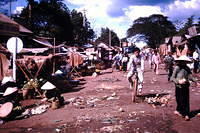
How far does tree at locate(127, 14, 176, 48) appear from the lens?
6450cm

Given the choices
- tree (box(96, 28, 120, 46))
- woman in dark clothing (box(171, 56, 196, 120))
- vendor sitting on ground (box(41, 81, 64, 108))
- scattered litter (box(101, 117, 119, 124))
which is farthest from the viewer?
tree (box(96, 28, 120, 46))

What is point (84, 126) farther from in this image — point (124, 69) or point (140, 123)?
point (124, 69)

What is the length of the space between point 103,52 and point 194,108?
2658 centimetres

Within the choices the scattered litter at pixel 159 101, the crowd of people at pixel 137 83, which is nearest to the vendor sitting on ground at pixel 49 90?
the crowd of people at pixel 137 83

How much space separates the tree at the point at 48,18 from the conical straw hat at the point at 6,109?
2421cm

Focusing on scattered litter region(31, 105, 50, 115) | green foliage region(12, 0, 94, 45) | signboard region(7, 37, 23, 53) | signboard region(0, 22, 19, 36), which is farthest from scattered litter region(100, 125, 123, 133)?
green foliage region(12, 0, 94, 45)

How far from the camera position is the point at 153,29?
67500mm

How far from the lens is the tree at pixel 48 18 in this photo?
103ft

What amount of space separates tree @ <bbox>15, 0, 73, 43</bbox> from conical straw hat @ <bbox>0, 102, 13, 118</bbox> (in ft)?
79.4

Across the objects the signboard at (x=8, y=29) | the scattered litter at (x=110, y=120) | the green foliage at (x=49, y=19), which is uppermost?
the green foliage at (x=49, y=19)

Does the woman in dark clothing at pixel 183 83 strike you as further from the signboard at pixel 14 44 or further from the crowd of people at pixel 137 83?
the signboard at pixel 14 44

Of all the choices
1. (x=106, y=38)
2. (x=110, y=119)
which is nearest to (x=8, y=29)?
(x=110, y=119)

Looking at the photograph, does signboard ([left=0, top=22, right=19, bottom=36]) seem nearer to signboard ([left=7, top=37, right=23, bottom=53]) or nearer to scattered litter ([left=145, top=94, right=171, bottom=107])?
signboard ([left=7, top=37, right=23, bottom=53])

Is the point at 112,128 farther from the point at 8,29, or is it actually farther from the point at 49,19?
the point at 49,19
